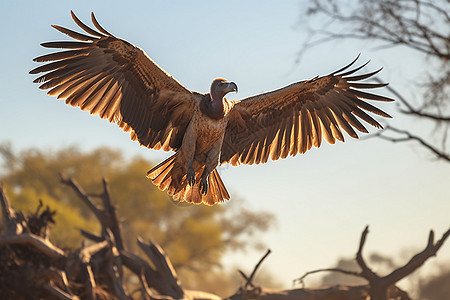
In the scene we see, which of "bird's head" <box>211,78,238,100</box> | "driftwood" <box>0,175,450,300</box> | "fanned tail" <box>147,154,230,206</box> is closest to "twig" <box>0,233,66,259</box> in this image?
"driftwood" <box>0,175,450,300</box>

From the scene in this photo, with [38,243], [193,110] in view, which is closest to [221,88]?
[193,110]

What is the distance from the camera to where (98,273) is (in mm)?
9141

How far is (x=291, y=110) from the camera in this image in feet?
Result: 27.5

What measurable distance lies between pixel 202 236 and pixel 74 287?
23865 mm

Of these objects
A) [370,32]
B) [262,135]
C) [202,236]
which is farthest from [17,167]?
[262,135]

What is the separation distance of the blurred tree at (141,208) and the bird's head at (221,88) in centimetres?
2442

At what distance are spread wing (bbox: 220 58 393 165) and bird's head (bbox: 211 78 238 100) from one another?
0.88 metres

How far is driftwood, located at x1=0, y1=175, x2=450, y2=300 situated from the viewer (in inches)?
328

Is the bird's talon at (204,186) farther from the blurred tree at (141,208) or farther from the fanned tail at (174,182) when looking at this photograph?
the blurred tree at (141,208)

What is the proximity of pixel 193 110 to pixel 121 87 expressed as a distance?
85 centimetres

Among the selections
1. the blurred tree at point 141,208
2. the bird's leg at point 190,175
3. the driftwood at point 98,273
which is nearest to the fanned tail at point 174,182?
the bird's leg at point 190,175

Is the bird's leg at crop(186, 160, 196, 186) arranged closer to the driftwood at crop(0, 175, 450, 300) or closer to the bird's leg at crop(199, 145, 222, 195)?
the bird's leg at crop(199, 145, 222, 195)

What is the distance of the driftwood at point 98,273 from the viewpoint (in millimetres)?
8320

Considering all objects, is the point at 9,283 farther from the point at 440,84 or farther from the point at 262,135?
the point at 440,84
